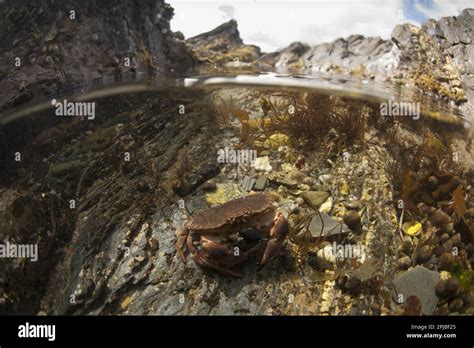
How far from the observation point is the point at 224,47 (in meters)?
6.80

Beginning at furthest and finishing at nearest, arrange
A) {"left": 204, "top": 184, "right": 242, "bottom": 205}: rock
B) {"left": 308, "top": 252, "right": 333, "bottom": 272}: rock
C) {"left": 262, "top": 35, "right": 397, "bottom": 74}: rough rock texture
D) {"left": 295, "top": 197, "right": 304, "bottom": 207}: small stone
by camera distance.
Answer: {"left": 262, "top": 35, "right": 397, "bottom": 74}: rough rock texture → {"left": 204, "top": 184, "right": 242, "bottom": 205}: rock → {"left": 295, "top": 197, "right": 304, "bottom": 207}: small stone → {"left": 308, "top": 252, "right": 333, "bottom": 272}: rock

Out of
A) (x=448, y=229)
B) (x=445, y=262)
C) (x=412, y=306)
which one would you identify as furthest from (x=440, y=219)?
(x=412, y=306)

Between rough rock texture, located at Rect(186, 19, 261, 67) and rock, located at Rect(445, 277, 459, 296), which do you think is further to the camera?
rough rock texture, located at Rect(186, 19, 261, 67)

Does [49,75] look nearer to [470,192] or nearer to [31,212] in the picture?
[31,212]

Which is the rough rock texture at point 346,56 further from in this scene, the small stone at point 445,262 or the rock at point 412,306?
the rock at point 412,306

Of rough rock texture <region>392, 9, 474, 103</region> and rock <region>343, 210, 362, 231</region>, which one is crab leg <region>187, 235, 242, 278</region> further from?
rough rock texture <region>392, 9, 474, 103</region>

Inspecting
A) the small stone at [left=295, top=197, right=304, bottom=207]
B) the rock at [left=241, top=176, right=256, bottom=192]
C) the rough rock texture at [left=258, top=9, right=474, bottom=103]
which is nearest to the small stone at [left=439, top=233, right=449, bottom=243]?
the small stone at [left=295, top=197, right=304, bottom=207]

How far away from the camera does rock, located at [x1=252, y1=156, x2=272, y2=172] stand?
5.05 metres

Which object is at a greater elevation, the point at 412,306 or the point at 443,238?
the point at 443,238

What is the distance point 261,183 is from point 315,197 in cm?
75

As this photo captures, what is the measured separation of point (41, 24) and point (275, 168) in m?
5.87

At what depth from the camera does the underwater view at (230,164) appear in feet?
12.1

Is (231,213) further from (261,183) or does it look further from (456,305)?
(456,305)

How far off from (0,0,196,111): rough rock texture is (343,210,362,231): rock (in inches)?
185
